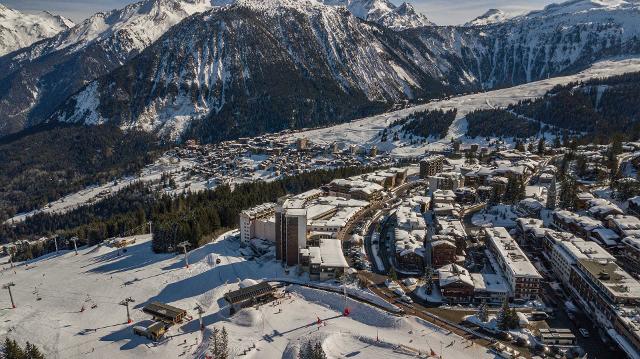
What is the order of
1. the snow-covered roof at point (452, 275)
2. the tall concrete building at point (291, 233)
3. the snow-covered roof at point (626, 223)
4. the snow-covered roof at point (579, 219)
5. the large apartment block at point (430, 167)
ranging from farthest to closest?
1. the large apartment block at point (430, 167)
2. the snow-covered roof at point (579, 219)
3. the snow-covered roof at point (626, 223)
4. the tall concrete building at point (291, 233)
5. the snow-covered roof at point (452, 275)

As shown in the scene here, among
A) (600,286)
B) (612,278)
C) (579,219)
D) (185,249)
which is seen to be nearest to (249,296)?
(185,249)

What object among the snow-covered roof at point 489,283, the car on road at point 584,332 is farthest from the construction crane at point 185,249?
the car on road at point 584,332

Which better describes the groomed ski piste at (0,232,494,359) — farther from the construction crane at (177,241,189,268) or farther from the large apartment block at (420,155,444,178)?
the large apartment block at (420,155,444,178)

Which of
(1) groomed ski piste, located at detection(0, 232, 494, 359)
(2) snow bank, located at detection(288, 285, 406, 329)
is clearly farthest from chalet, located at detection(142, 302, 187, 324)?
(2) snow bank, located at detection(288, 285, 406, 329)

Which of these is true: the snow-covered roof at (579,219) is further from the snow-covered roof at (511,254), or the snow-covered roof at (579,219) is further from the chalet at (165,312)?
the chalet at (165,312)

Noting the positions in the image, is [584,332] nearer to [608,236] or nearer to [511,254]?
[511,254]
